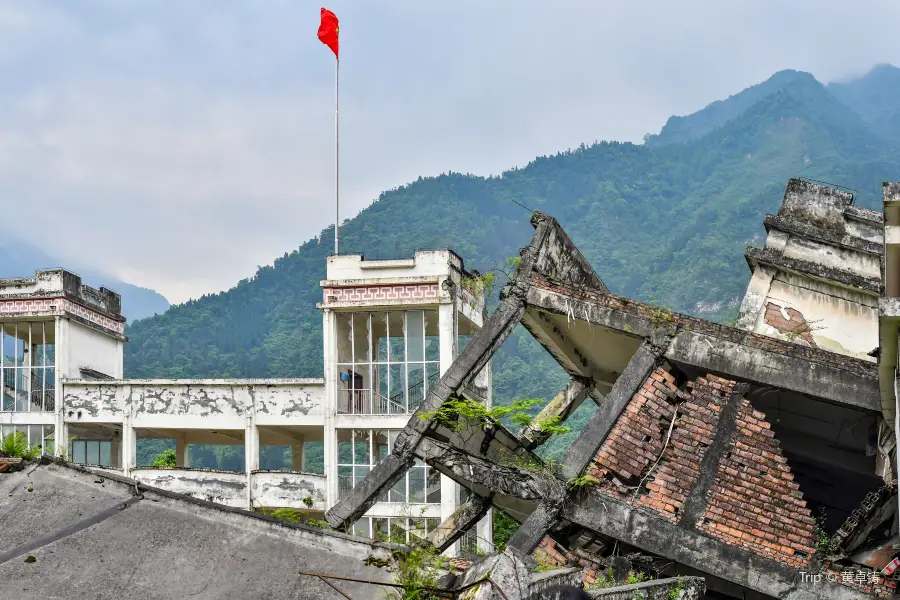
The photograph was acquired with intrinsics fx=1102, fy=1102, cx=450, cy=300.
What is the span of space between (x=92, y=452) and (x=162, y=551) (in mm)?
32944

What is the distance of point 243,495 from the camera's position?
98.3 ft

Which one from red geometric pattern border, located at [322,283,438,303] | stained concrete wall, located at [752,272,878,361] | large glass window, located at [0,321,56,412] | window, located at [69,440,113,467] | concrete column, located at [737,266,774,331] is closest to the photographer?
stained concrete wall, located at [752,272,878,361]

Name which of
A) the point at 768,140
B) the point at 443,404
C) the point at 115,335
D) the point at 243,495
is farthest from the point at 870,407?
the point at 768,140

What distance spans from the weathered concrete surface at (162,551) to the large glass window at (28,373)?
1139 inches

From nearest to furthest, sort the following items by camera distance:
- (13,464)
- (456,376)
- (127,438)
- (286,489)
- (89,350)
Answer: (13,464) → (456,376) → (286,489) → (127,438) → (89,350)

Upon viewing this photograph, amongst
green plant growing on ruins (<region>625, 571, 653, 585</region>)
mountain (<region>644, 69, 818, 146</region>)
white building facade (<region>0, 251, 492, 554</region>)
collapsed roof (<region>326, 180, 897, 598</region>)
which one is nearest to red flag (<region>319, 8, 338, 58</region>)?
white building facade (<region>0, 251, 492, 554</region>)

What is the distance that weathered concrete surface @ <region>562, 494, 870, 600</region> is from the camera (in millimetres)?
11234

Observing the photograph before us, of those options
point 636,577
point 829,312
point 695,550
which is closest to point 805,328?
point 829,312

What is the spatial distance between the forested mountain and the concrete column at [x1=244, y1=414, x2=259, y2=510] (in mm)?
21589

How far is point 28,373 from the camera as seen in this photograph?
34875 mm

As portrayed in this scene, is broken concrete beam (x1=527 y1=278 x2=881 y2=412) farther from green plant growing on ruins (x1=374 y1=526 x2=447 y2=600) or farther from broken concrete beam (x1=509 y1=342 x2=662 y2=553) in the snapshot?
green plant growing on ruins (x1=374 y1=526 x2=447 y2=600)

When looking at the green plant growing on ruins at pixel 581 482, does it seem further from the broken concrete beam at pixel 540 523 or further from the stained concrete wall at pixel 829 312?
the stained concrete wall at pixel 829 312

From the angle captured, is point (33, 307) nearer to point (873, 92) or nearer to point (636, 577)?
point (636, 577)

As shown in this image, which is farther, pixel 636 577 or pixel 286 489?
pixel 286 489
